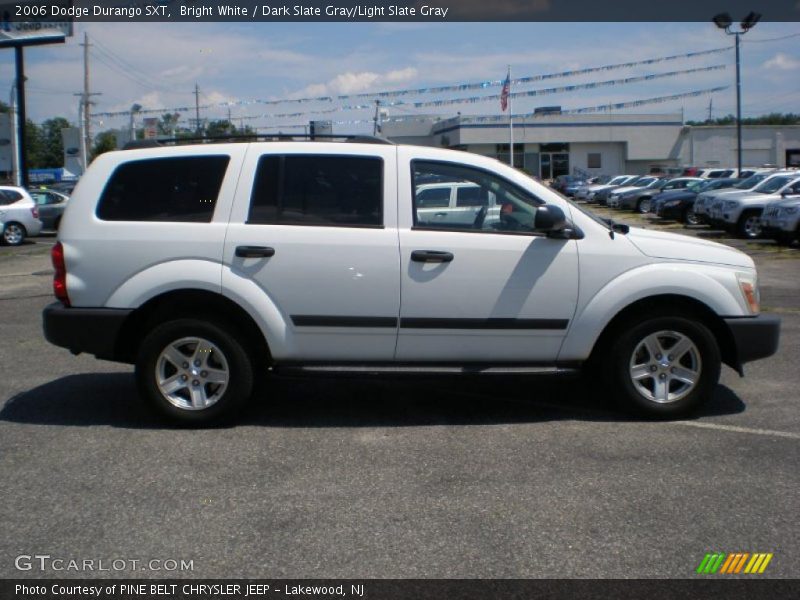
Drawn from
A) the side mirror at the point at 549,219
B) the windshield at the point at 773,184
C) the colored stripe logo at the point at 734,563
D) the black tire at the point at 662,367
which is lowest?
the colored stripe logo at the point at 734,563

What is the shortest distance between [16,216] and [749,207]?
19128mm

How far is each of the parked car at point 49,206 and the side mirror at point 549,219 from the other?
2267 cm

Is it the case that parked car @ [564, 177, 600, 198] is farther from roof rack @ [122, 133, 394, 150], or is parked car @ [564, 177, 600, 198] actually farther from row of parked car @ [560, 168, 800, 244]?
roof rack @ [122, 133, 394, 150]

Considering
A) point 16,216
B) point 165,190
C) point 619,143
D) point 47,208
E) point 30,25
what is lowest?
point 165,190

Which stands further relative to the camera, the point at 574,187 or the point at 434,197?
the point at 574,187

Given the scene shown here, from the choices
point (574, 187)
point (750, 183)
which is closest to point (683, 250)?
point (750, 183)

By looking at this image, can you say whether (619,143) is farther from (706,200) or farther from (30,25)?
(30,25)

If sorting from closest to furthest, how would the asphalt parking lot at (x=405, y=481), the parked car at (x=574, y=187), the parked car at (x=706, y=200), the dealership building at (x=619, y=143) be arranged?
the asphalt parking lot at (x=405, y=481) → the parked car at (x=706, y=200) → the parked car at (x=574, y=187) → the dealership building at (x=619, y=143)

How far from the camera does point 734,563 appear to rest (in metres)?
3.98

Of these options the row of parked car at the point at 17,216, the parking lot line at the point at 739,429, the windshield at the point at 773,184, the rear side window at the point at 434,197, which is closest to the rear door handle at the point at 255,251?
the rear side window at the point at 434,197

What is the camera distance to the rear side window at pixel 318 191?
603cm

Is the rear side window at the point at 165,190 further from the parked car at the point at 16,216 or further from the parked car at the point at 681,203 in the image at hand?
the parked car at the point at 681,203

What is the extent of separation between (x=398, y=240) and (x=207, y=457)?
1.88 meters
